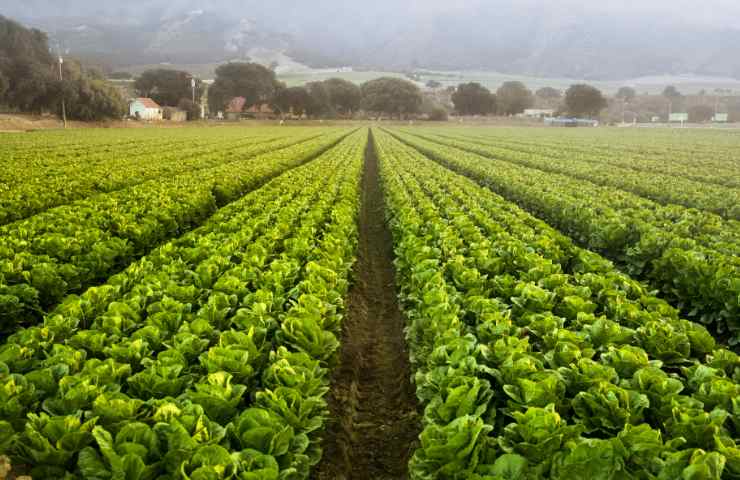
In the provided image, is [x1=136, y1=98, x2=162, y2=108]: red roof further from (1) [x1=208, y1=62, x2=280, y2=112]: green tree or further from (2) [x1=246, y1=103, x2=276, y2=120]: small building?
(2) [x1=246, y1=103, x2=276, y2=120]: small building

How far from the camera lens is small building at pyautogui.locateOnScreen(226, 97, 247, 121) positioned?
366ft

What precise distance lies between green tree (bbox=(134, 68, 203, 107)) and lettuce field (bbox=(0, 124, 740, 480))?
107m

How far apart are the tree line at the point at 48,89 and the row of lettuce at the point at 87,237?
181 ft

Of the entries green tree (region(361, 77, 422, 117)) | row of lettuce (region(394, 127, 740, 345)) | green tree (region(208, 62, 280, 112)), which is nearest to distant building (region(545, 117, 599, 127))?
green tree (region(361, 77, 422, 117))

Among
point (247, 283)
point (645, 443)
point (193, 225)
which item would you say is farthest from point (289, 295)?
point (193, 225)

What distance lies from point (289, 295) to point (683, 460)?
168 inches

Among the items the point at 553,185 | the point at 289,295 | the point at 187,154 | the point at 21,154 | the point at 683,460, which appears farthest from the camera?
the point at 187,154

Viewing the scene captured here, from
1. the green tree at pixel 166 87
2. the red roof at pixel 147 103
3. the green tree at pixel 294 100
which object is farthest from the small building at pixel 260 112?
the red roof at pixel 147 103

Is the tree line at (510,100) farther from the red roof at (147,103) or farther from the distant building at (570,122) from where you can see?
the red roof at (147,103)

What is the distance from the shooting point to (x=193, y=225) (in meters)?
13.8

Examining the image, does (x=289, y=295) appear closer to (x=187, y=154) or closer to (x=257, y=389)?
(x=257, y=389)

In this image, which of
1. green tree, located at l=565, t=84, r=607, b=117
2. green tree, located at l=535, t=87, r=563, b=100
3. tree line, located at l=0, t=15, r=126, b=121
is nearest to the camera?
tree line, located at l=0, t=15, r=126, b=121

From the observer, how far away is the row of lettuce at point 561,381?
3400mm

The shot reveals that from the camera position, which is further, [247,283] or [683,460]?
[247,283]
